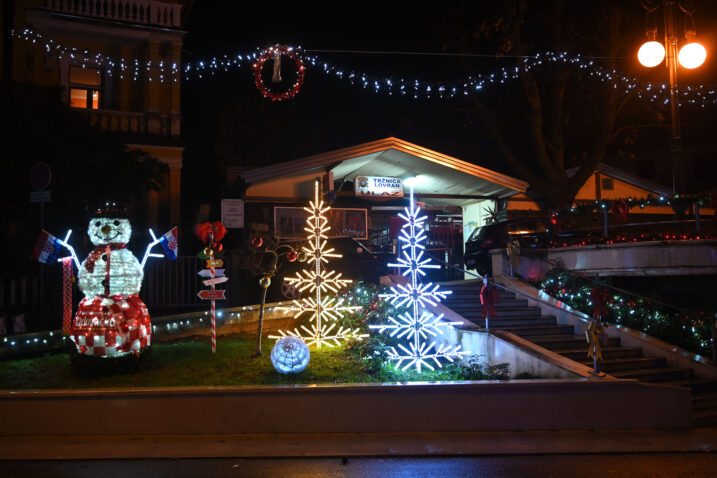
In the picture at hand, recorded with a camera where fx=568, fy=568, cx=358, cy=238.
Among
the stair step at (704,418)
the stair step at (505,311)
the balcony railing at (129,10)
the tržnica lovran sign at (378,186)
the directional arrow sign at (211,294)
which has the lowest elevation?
the stair step at (704,418)

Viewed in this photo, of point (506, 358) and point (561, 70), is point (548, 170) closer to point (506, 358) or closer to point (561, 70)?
point (561, 70)

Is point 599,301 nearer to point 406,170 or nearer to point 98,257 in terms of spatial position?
point 406,170

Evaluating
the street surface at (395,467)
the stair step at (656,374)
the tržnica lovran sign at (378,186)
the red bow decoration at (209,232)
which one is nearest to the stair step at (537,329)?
the stair step at (656,374)

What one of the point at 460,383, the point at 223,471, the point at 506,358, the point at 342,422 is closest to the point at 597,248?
the point at 506,358

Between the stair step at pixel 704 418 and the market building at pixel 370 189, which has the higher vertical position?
the market building at pixel 370 189

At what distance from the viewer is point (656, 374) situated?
32.6 feet

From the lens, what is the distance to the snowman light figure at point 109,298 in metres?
8.53

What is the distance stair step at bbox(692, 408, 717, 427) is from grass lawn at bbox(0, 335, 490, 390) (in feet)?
11.7

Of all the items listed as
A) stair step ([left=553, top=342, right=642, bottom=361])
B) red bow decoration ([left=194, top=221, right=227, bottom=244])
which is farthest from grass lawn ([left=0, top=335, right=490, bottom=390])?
stair step ([left=553, top=342, right=642, bottom=361])

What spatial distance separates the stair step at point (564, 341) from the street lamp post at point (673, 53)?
451cm

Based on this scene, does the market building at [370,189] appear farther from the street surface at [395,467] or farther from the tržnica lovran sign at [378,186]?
the street surface at [395,467]

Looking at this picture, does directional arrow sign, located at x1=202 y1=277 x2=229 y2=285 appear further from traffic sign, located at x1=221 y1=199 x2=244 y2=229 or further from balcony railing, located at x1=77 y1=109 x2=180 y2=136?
balcony railing, located at x1=77 y1=109 x2=180 y2=136

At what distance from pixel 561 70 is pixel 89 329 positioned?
1842 centimetres

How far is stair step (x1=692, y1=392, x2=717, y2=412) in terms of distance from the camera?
8945mm
